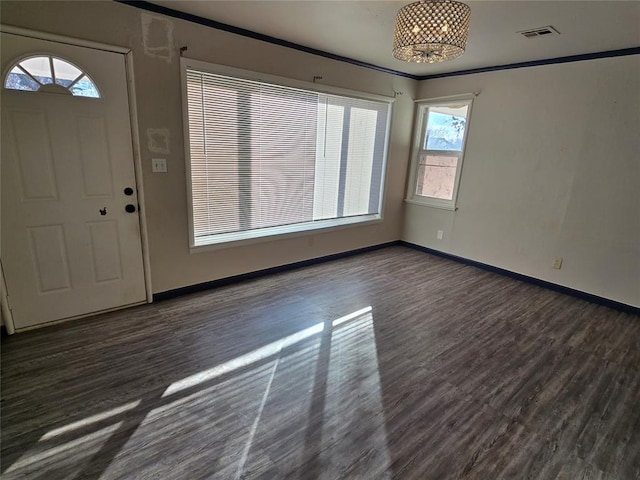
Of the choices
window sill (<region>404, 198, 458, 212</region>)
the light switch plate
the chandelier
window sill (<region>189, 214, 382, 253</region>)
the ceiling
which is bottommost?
window sill (<region>189, 214, 382, 253</region>)

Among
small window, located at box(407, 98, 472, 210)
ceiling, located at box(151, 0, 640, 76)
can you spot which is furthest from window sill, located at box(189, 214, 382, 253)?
ceiling, located at box(151, 0, 640, 76)

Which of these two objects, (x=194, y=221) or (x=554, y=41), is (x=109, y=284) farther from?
(x=554, y=41)

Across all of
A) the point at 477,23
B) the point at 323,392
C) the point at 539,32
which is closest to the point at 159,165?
the point at 323,392

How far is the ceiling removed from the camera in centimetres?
233

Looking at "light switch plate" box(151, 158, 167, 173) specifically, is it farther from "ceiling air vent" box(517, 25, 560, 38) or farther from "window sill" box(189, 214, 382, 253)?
"ceiling air vent" box(517, 25, 560, 38)

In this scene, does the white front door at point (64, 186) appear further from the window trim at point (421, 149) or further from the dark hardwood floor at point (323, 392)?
the window trim at point (421, 149)

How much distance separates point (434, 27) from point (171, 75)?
2.11 metres

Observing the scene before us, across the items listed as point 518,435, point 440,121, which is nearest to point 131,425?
point 518,435

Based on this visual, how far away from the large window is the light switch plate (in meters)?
0.22

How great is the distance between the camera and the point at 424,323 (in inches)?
118

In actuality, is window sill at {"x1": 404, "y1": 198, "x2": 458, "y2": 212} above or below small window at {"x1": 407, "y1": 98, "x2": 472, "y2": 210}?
below

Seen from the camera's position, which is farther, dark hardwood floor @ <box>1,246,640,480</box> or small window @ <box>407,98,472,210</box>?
small window @ <box>407,98,472,210</box>

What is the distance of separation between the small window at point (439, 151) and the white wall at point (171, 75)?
1.05m

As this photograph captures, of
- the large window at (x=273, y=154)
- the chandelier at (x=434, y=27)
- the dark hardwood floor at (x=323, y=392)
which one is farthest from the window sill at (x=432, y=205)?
the chandelier at (x=434, y=27)
